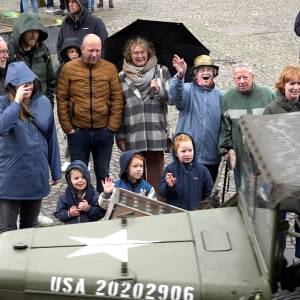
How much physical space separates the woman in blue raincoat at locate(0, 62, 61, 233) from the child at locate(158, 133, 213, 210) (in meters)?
0.95

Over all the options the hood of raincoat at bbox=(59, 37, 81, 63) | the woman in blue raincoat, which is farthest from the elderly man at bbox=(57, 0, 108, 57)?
the woman in blue raincoat

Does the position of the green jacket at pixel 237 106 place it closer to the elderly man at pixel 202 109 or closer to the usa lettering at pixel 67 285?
the elderly man at pixel 202 109

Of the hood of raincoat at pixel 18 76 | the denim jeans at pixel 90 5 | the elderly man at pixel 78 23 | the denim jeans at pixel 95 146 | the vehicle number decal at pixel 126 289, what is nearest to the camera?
the vehicle number decal at pixel 126 289

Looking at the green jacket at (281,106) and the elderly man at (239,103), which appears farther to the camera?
the elderly man at (239,103)

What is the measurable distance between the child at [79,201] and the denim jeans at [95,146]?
977 millimetres

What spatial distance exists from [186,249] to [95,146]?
A: 2.99m

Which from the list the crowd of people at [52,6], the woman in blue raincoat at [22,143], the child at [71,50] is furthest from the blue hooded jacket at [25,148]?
the crowd of people at [52,6]

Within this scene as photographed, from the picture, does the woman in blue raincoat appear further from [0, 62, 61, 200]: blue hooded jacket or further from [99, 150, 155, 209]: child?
[99, 150, 155, 209]: child

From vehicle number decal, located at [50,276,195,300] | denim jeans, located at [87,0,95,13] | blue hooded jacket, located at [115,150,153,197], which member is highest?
denim jeans, located at [87,0,95,13]

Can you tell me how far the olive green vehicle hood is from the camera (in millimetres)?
3916

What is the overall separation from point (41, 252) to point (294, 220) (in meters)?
1.45

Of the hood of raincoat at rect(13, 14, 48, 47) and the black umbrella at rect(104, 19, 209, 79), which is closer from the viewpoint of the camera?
the black umbrella at rect(104, 19, 209, 79)

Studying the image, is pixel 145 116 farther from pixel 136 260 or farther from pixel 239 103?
pixel 136 260

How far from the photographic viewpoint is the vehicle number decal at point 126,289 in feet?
12.8
